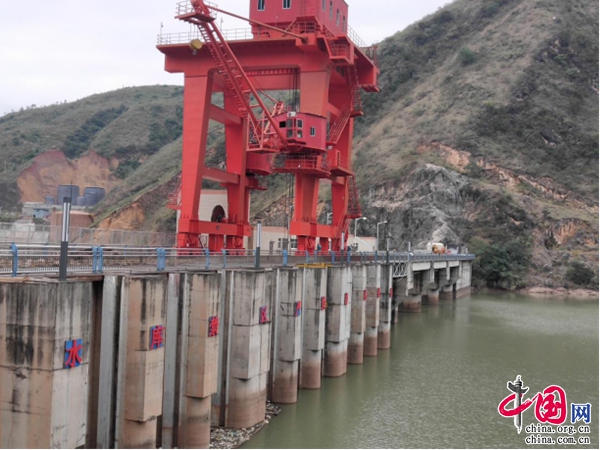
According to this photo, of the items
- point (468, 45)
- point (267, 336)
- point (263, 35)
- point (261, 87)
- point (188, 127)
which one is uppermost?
point (468, 45)

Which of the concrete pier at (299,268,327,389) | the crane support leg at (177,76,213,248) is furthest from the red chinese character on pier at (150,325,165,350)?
the crane support leg at (177,76,213,248)

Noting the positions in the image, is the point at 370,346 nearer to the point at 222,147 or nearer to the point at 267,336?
the point at 267,336

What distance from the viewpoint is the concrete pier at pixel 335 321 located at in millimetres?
26484

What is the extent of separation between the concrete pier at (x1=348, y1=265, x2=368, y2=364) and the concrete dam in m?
1.55

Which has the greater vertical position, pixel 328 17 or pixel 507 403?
pixel 328 17

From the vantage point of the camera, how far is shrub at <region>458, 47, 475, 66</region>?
373 ft

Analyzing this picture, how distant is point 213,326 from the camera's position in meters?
16.6

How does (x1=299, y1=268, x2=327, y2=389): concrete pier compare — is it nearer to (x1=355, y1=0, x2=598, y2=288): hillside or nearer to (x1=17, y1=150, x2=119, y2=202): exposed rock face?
(x1=355, y1=0, x2=598, y2=288): hillside

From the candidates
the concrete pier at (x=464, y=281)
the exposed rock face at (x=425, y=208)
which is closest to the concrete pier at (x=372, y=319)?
the concrete pier at (x=464, y=281)

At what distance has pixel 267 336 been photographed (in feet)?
64.3

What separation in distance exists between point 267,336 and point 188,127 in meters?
18.6

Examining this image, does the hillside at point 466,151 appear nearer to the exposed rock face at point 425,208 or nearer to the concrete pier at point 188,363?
the exposed rock face at point 425,208

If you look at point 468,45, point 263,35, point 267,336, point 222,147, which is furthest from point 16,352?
point 468,45

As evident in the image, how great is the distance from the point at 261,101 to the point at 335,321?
520 inches
